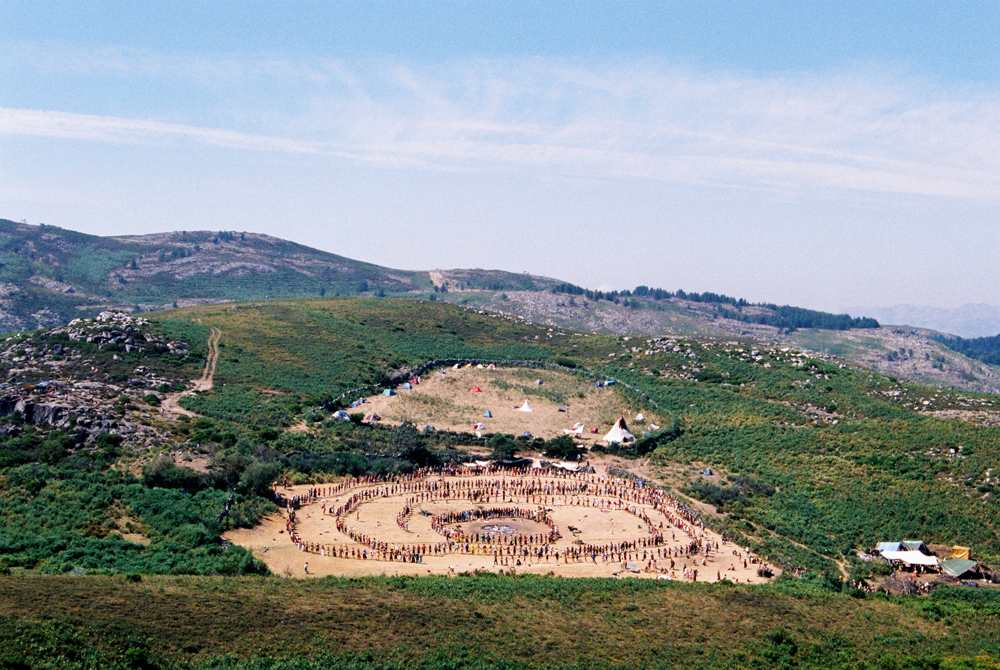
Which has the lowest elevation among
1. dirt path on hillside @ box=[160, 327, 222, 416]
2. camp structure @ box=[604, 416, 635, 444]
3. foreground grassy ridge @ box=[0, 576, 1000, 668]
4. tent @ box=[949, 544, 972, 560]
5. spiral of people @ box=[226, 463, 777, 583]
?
spiral of people @ box=[226, 463, 777, 583]

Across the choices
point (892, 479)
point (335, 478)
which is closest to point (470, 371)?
point (335, 478)

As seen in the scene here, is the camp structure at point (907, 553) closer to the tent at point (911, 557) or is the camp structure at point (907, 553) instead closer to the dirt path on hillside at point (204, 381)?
the tent at point (911, 557)

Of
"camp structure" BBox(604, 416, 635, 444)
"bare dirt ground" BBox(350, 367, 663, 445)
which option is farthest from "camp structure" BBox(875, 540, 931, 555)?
"bare dirt ground" BBox(350, 367, 663, 445)

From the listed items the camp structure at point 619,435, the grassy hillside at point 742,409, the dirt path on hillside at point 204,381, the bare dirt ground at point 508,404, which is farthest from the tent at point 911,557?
the dirt path on hillside at point 204,381

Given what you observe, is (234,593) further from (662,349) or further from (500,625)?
(662,349)

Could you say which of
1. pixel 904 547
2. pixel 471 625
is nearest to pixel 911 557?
pixel 904 547

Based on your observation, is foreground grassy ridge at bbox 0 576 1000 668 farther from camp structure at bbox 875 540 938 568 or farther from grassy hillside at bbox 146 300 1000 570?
grassy hillside at bbox 146 300 1000 570
